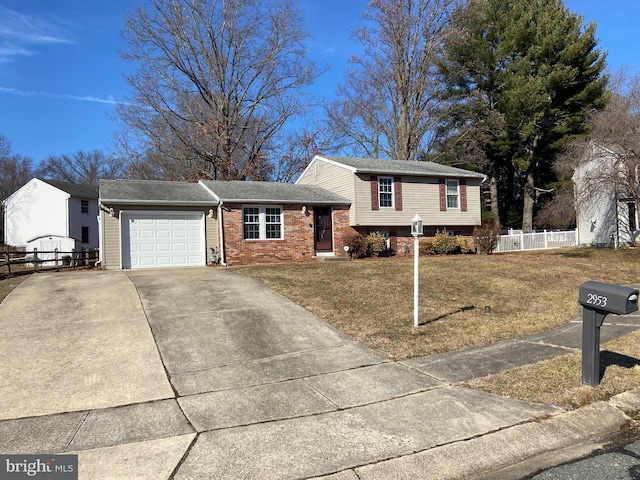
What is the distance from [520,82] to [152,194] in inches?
947

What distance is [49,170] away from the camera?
175 feet

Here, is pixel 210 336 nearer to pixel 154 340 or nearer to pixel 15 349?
pixel 154 340

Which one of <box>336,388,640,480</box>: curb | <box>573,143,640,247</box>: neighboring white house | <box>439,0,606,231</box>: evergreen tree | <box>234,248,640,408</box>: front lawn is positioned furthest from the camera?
<box>439,0,606,231</box>: evergreen tree

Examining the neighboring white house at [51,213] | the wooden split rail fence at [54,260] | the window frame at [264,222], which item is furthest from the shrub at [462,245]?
the neighboring white house at [51,213]

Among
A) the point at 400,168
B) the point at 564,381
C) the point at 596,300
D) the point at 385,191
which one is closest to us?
the point at 596,300

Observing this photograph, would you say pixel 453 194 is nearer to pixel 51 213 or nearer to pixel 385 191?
pixel 385 191

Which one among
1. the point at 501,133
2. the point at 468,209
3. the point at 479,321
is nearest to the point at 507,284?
the point at 479,321

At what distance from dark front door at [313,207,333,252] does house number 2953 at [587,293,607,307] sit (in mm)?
15269

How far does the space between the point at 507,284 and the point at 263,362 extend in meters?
8.16

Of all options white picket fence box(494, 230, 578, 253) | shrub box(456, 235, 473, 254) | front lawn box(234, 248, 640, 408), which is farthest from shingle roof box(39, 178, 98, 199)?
white picket fence box(494, 230, 578, 253)

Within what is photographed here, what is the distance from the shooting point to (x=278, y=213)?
18.7 metres

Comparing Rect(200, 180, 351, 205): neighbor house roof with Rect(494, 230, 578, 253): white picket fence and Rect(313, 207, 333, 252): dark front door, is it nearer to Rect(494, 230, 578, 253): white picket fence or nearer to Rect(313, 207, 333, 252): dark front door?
Rect(313, 207, 333, 252): dark front door

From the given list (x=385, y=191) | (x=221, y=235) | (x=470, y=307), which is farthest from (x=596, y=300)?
(x=385, y=191)

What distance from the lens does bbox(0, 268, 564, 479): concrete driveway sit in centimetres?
354
